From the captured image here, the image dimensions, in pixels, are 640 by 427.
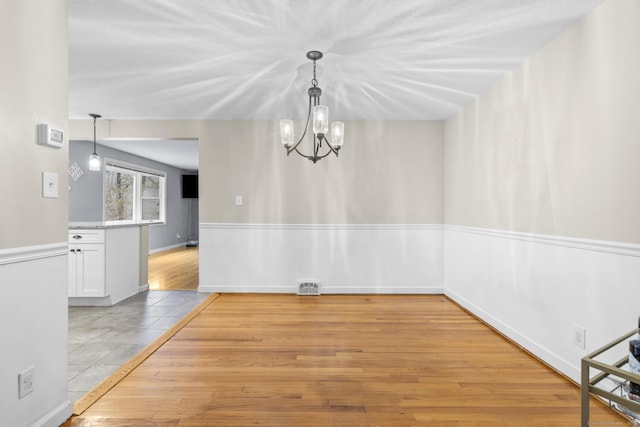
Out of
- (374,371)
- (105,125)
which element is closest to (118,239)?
(105,125)

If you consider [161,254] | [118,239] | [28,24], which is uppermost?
[28,24]

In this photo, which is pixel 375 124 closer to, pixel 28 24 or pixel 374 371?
pixel 374 371

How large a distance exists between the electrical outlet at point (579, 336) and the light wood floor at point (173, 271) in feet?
12.9

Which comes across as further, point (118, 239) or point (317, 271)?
point (317, 271)

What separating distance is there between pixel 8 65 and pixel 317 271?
3.27 metres

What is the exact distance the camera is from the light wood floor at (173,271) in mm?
4445

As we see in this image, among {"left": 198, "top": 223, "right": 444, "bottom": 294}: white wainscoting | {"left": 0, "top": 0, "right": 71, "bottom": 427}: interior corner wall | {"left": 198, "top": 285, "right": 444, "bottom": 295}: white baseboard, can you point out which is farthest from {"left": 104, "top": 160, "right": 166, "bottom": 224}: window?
{"left": 0, "top": 0, "right": 71, "bottom": 427}: interior corner wall

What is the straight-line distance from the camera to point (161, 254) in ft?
25.1

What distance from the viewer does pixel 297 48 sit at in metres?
2.30

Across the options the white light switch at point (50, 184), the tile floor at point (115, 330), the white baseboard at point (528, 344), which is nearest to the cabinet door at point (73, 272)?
the tile floor at point (115, 330)

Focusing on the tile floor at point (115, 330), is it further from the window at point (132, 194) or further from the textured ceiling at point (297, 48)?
the window at point (132, 194)

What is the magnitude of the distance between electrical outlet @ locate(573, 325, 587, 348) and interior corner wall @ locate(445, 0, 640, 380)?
0.07 feet

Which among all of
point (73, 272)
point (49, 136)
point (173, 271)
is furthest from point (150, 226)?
point (49, 136)

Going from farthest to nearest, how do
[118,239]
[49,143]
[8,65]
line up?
[118,239], [49,143], [8,65]
